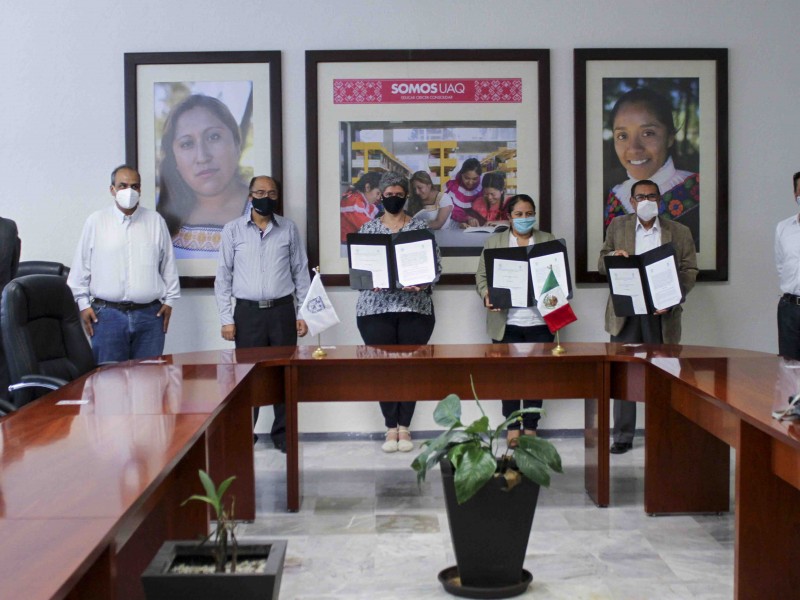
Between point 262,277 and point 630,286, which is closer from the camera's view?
point 630,286

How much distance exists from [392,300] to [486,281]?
56cm

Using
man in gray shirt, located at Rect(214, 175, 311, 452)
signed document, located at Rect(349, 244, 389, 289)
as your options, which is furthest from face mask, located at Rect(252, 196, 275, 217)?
signed document, located at Rect(349, 244, 389, 289)

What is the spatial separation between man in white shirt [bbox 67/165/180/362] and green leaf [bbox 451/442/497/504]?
276 centimetres

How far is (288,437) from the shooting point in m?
4.30

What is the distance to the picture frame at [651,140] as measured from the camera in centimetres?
577

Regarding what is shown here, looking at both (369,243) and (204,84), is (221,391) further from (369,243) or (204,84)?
(204,84)

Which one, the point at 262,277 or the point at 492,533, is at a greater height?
the point at 262,277

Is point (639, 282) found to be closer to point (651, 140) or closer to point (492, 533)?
point (651, 140)

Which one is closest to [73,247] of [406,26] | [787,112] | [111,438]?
[406,26]

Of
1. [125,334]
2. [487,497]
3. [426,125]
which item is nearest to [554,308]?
[487,497]

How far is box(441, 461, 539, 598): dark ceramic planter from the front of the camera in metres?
3.07

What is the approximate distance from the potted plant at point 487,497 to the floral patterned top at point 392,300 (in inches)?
80.2

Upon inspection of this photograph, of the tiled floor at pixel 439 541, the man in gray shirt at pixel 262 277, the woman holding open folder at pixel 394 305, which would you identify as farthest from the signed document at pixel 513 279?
the man in gray shirt at pixel 262 277

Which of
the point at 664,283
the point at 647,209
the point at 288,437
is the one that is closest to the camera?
the point at 288,437
